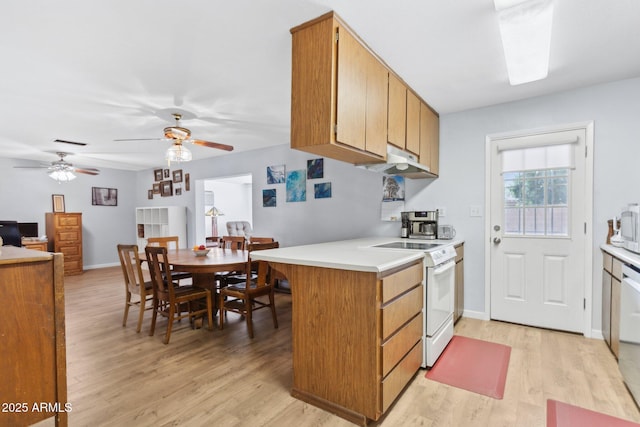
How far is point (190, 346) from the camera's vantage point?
8.84 feet

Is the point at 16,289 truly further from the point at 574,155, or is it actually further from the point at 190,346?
the point at 574,155

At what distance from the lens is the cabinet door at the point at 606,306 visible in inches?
99.2

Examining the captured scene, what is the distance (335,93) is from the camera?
175 centimetres

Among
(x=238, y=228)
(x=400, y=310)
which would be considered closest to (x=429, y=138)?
(x=400, y=310)

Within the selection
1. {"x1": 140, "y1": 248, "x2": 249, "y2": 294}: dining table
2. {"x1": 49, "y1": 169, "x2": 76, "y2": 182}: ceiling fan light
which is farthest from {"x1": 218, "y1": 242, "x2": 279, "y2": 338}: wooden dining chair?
{"x1": 49, "y1": 169, "x2": 76, "y2": 182}: ceiling fan light

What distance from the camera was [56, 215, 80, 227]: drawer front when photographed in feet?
19.3

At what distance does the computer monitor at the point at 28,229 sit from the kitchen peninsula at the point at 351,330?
20.5 ft

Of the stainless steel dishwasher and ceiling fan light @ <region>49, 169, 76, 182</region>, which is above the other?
ceiling fan light @ <region>49, 169, 76, 182</region>

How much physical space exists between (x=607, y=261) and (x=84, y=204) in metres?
8.58

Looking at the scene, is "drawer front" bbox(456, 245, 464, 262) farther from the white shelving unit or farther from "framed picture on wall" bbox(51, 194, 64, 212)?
"framed picture on wall" bbox(51, 194, 64, 212)

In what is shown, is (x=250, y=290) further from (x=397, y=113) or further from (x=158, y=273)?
(x=397, y=113)

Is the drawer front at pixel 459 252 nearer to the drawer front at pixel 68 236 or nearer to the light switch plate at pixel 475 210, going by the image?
the light switch plate at pixel 475 210

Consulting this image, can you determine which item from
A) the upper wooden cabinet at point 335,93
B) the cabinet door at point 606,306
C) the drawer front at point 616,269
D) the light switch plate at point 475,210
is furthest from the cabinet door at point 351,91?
the cabinet door at point 606,306

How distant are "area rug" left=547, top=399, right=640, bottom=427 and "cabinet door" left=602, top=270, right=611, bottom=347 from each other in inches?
44.8
